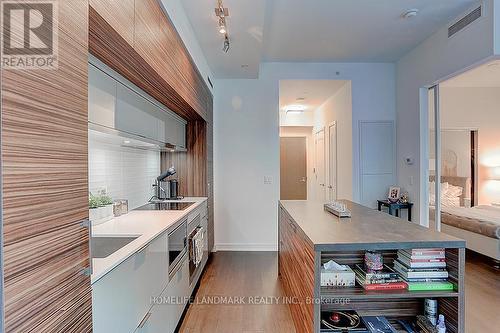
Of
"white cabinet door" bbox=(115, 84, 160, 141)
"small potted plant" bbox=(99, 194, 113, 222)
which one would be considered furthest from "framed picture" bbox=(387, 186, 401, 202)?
"small potted plant" bbox=(99, 194, 113, 222)

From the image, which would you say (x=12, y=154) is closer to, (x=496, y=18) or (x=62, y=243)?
(x=62, y=243)

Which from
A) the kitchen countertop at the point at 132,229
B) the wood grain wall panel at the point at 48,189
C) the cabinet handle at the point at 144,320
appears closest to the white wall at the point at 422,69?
the kitchen countertop at the point at 132,229

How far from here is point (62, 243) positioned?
2.81 ft

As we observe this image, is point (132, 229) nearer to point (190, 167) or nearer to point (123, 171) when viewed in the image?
point (123, 171)

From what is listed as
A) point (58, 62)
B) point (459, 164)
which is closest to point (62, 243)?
point (58, 62)

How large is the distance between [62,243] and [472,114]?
6078 mm

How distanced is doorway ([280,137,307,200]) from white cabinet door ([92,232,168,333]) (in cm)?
671

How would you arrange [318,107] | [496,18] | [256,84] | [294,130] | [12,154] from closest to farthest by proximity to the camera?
[12,154] < [496,18] < [256,84] < [318,107] < [294,130]

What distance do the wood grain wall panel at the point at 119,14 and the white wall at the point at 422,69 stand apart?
3.13 metres

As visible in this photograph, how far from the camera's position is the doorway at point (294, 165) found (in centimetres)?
847

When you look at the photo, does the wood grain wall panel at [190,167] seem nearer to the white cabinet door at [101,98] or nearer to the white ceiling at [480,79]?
the white cabinet door at [101,98]

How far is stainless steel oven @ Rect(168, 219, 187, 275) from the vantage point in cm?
208

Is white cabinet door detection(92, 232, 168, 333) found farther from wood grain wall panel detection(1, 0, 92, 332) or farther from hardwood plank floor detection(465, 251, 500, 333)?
hardwood plank floor detection(465, 251, 500, 333)

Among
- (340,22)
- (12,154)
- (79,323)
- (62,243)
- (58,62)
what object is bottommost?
(79,323)
